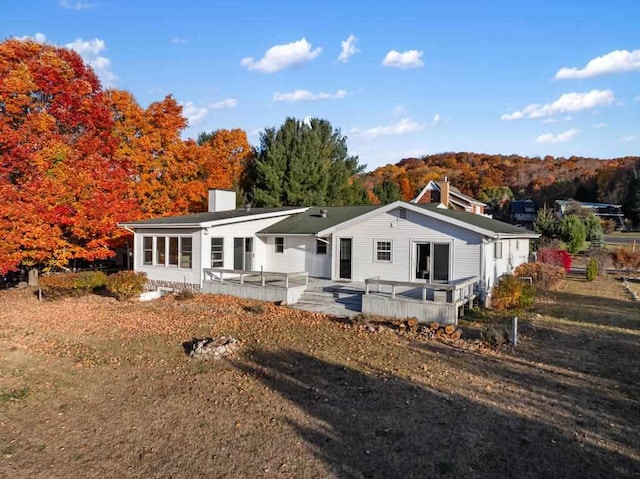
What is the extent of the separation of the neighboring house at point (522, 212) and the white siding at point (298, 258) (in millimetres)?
56704

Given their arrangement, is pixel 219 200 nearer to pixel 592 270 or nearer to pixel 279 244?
pixel 279 244

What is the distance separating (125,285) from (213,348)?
9.36 metres

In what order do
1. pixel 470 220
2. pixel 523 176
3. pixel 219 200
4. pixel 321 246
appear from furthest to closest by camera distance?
1. pixel 523 176
2. pixel 219 200
3. pixel 321 246
4. pixel 470 220

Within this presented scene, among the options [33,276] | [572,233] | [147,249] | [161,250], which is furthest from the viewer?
[572,233]

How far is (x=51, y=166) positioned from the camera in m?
19.0

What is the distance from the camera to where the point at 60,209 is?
1850 cm

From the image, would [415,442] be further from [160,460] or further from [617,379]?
[617,379]

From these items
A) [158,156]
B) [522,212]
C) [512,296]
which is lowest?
[512,296]

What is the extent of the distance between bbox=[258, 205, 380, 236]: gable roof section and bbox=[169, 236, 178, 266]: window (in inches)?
164

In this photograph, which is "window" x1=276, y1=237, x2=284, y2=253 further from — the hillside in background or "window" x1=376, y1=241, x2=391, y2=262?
the hillside in background

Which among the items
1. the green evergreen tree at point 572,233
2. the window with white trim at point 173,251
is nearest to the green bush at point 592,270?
the green evergreen tree at point 572,233

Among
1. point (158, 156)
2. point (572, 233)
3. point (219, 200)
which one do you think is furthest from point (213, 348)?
point (572, 233)

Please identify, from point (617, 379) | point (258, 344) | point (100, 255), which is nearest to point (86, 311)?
point (100, 255)

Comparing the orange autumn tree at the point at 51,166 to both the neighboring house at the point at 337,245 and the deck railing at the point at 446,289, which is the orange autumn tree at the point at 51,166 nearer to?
the neighboring house at the point at 337,245
